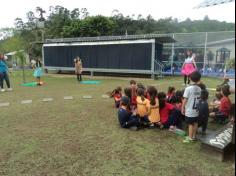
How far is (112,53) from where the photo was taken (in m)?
16.1

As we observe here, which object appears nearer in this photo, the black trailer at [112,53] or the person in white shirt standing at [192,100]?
the person in white shirt standing at [192,100]

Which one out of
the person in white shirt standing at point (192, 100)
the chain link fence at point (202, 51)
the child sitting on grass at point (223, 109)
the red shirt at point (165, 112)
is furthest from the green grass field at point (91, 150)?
the chain link fence at point (202, 51)

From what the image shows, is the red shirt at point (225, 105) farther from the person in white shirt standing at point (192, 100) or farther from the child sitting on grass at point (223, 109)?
the person in white shirt standing at point (192, 100)

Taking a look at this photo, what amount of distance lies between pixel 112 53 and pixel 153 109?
1151 centimetres

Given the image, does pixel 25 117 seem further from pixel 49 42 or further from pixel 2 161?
pixel 49 42

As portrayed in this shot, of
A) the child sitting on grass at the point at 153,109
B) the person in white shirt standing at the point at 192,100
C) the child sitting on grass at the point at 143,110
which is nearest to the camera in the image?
the person in white shirt standing at the point at 192,100

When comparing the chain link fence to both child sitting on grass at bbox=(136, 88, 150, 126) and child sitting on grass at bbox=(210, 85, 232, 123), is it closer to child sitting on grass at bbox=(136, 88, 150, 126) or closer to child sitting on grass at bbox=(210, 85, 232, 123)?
child sitting on grass at bbox=(210, 85, 232, 123)

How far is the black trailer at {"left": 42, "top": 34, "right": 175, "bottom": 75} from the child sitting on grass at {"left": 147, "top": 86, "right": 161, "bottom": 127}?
9.71 meters

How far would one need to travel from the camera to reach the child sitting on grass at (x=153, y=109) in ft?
16.1

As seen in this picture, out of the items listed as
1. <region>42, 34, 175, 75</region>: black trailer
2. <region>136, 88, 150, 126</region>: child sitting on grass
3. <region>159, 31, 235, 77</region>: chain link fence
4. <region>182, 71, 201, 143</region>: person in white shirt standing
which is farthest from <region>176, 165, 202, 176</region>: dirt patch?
<region>159, 31, 235, 77</region>: chain link fence

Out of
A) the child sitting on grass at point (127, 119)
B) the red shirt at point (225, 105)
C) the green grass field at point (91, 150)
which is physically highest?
the red shirt at point (225, 105)

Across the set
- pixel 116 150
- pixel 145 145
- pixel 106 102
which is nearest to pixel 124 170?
pixel 116 150

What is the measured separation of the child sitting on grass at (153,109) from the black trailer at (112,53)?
9.71 meters

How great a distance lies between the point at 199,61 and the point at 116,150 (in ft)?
46.5
